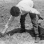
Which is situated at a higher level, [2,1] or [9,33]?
[2,1]

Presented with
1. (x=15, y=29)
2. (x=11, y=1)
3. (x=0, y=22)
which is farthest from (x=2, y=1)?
(x=15, y=29)

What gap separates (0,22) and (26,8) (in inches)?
65.8

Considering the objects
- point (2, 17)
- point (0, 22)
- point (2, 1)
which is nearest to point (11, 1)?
point (2, 1)

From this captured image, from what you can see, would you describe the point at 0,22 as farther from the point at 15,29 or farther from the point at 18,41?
the point at 18,41

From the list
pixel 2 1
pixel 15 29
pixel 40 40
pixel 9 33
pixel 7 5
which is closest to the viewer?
pixel 40 40

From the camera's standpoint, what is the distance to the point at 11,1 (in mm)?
6270

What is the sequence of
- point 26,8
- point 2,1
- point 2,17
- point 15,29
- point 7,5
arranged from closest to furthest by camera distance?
point 26,8
point 15,29
point 2,17
point 7,5
point 2,1

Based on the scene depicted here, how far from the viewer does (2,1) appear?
6211 millimetres

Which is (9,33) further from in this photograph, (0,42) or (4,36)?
(0,42)

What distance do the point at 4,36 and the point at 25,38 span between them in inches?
21.9

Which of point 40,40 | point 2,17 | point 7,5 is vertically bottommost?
point 40,40

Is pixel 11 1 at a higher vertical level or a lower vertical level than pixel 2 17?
higher

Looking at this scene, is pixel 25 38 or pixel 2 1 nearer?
pixel 25 38

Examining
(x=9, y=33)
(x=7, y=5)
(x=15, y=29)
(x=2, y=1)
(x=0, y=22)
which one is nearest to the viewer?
(x=9, y=33)
